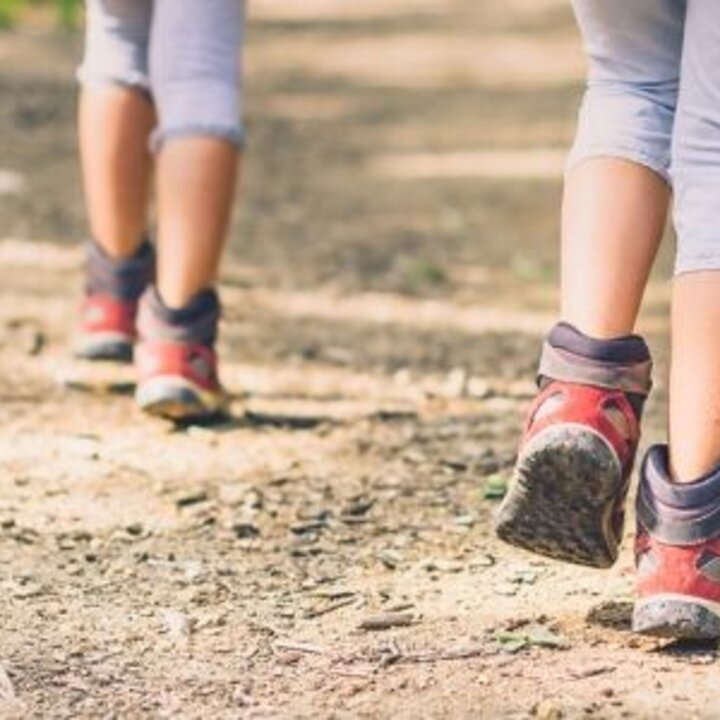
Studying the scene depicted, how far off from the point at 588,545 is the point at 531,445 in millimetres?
137

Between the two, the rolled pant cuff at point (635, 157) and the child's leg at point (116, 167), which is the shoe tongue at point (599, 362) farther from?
the child's leg at point (116, 167)

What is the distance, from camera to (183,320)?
3.69 m

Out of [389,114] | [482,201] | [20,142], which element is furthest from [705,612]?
[389,114]

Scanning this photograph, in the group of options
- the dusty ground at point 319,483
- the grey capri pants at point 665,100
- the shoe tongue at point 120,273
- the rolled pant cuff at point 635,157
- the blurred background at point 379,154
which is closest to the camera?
the dusty ground at point 319,483

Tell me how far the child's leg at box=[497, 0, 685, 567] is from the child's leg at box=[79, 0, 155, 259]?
135 cm

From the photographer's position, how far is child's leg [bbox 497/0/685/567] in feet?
8.58

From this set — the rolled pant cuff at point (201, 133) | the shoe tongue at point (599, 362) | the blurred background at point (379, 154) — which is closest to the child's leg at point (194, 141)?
the rolled pant cuff at point (201, 133)

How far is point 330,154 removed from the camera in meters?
7.20

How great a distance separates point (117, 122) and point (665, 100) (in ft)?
4.96

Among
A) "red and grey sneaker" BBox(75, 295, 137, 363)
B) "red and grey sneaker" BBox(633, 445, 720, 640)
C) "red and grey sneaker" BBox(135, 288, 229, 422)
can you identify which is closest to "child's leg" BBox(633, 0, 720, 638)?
"red and grey sneaker" BBox(633, 445, 720, 640)

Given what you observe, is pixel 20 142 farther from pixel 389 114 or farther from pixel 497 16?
pixel 497 16

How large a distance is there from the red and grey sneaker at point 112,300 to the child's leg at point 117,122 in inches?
1.0

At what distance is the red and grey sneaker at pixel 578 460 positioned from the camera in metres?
2.61

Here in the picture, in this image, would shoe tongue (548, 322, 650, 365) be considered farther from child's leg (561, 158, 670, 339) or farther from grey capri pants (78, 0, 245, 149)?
grey capri pants (78, 0, 245, 149)
